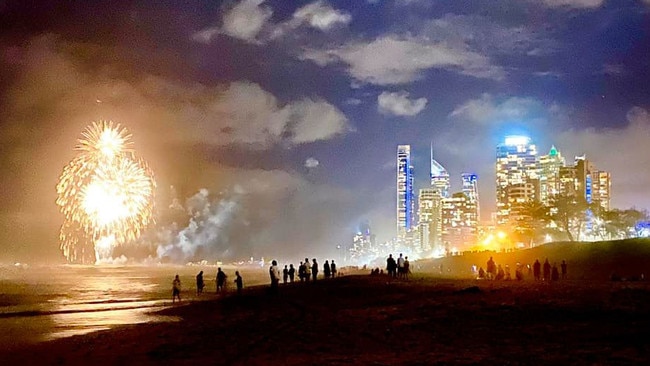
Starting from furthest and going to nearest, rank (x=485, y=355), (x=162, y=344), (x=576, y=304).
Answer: (x=576, y=304), (x=162, y=344), (x=485, y=355)

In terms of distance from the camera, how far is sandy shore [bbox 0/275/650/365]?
15281 mm

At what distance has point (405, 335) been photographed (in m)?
18.5

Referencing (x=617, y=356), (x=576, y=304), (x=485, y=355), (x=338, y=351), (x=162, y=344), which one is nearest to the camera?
(x=617, y=356)

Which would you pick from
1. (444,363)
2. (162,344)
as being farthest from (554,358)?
(162,344)

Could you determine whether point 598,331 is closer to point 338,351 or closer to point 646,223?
point 338,351

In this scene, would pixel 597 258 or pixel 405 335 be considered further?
pixel 597 258

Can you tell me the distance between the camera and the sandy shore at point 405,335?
15281 mm

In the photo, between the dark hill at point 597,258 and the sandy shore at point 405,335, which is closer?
the sandy shore at point 405,335

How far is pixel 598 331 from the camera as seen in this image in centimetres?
1716

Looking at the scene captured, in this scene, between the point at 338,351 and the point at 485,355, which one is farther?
the point at 338,351

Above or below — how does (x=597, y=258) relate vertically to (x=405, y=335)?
above

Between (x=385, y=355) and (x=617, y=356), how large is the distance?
533 cm

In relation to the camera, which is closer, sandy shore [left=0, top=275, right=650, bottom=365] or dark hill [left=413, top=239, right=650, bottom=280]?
sandy shore [left=0, top=275, right=650, bottom=365]

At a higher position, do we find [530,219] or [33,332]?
[530,219]
